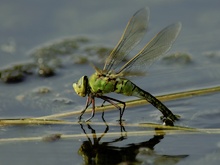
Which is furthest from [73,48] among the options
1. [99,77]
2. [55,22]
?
[99,77]

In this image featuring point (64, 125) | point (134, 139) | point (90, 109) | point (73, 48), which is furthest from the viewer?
point (73, 48)

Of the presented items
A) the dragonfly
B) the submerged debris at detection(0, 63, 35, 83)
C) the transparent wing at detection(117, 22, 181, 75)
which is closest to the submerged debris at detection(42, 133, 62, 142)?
the dragonfly

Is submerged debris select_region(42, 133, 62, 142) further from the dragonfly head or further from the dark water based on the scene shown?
the dragonfly head

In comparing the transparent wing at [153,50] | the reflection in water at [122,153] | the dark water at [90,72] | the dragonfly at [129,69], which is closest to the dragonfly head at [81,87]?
the dragonfly at [129,69]

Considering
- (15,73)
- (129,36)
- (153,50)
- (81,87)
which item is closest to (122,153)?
(81,87)

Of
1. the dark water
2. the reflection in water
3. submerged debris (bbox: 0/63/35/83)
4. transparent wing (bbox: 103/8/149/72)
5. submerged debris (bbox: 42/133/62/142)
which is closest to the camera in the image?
the reflection in water

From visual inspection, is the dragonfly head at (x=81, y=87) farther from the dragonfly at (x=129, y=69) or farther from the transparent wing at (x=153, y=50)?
the transparent wing at (x=153, y=50)

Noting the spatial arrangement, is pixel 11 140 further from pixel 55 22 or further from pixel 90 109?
pixel 55 22
